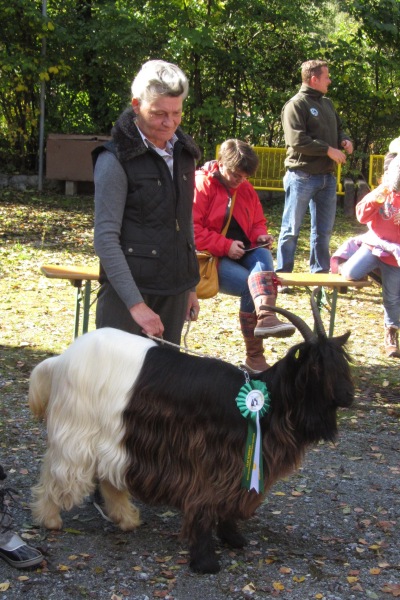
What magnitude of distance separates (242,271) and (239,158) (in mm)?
848

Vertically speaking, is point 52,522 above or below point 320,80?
below

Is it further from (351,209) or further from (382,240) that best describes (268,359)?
(351,209)

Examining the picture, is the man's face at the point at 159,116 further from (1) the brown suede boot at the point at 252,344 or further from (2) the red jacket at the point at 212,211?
(1) the brown suede boot at the point at 252,344

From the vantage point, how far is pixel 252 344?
20.8 feet

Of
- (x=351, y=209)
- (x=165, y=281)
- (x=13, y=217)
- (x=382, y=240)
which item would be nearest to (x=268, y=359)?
(x=382, y=240)

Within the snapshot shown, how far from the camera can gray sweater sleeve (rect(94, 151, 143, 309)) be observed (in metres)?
3.78

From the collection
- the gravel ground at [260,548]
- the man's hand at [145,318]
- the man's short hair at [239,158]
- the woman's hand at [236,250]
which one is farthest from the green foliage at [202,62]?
the man's hand at [145,318]

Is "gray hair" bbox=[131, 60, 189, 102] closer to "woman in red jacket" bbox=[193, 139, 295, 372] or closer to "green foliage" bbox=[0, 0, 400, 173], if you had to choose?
"woman in red jacket" bbox=[193, 139, 295, 372]

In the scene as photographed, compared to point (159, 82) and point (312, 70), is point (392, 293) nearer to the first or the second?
point (312, 70)

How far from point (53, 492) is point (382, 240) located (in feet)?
13.9

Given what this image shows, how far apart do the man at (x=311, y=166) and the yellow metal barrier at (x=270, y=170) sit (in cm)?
539

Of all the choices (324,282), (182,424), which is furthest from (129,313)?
(324,282)

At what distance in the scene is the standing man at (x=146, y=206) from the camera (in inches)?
148

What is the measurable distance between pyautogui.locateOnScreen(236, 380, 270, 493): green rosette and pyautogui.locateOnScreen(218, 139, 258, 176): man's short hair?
2813mm
